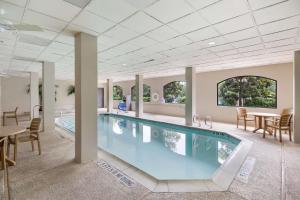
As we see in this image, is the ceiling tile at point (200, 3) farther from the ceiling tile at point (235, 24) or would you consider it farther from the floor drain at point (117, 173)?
the floor drain at point (117, 173)

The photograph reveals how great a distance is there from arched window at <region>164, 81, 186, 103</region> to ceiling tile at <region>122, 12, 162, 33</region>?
26.2 ft

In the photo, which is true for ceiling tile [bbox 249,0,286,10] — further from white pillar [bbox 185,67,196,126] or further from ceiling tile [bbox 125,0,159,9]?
white pillar [bbox 185,67,196,126]

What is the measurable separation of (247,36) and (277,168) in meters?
2.55

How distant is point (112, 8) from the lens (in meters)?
2.22

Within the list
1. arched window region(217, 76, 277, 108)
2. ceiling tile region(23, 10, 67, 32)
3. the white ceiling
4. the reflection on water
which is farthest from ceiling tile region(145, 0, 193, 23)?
arched window region(217, 76, 277, 108)

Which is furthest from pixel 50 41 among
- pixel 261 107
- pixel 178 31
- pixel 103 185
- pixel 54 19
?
pixel 261 107

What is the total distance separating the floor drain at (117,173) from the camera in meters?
2.35

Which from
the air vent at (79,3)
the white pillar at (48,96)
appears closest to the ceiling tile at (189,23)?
the air vent at (79,3)

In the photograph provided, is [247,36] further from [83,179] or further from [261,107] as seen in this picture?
[261,107]

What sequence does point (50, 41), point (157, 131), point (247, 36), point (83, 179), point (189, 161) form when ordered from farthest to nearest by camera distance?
point (157, 131), point (189, 161), point (50, 41), point (247, 36), point (83, 179)

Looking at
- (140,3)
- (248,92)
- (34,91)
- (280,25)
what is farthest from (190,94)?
(34,91)

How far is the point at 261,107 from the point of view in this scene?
6.98 metres

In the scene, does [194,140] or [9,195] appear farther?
[194,140]

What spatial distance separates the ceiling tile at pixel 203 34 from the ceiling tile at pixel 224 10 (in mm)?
375
